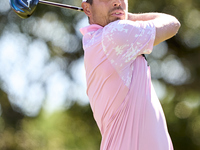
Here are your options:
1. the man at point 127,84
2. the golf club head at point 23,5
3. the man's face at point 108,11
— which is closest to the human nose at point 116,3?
the man's face at point 108,11

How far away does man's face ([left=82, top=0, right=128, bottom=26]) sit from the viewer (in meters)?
1.93

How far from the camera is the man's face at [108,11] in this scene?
193 centimetres

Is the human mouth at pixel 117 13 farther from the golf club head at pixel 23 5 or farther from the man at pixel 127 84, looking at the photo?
the golf club head at pixel 23 5

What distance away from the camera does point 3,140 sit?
6.42 meters

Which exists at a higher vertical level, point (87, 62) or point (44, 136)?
point (87, 62)

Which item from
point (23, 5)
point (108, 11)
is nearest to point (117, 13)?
point (108, 11)

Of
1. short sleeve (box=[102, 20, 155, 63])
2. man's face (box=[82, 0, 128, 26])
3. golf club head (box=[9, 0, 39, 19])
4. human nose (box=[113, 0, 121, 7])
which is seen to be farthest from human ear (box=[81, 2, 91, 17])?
golf club head (box=[9, 0, 39, 19])

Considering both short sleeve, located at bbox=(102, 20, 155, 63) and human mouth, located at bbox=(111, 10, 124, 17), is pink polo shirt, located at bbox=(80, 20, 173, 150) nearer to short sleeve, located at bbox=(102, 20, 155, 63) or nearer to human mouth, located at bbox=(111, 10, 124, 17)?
short sleeve, located at bbox=(102, 20, 155, 63)

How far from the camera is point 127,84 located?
178cm

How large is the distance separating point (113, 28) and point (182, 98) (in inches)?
180

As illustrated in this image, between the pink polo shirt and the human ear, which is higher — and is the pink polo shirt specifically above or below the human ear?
below

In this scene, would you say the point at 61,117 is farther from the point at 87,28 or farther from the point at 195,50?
the point at 87,28

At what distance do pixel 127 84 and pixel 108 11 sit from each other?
383 millimetres

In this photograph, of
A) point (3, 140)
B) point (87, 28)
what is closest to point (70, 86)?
point (3, 140)
